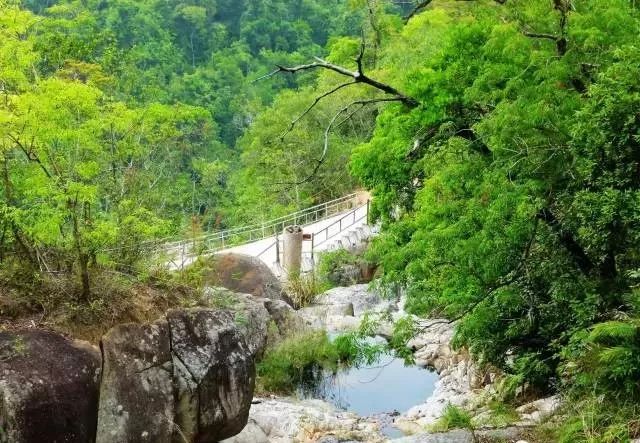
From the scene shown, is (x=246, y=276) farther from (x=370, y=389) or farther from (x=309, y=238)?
(x=309, y=238)

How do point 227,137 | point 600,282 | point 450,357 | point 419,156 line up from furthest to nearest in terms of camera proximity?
1. point 227,137
2. point 450,357
3. point 419,156
4. point 600,282

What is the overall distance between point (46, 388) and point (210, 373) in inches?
78.0

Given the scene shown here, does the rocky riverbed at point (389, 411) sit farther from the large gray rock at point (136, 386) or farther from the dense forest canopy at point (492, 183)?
the large gray rock at point (136, 386)

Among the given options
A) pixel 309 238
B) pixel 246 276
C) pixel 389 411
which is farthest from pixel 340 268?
pixel 389 411

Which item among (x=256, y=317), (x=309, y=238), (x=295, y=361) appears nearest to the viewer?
(x=256, y=317)

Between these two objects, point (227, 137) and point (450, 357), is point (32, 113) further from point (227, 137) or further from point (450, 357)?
point (227, 137)

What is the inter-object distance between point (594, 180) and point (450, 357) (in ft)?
Answer: 24.8

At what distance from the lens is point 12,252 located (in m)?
8.51

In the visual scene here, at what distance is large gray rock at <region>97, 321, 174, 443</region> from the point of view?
7.55m

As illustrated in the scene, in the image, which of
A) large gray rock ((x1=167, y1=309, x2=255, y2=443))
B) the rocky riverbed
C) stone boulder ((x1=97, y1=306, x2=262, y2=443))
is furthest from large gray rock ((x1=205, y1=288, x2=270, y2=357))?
stone boulder ((x1=97, y1=306, x2=262, y2=443))

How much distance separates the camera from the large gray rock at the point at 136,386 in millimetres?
7555

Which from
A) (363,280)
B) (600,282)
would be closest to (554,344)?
(600,282)

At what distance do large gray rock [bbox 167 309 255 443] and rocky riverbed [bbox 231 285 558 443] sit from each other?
107 cm

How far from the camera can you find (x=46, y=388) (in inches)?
275
